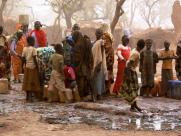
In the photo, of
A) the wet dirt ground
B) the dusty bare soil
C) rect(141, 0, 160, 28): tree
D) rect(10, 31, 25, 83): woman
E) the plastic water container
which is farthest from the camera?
rect(141, 0, 160, 28): tree

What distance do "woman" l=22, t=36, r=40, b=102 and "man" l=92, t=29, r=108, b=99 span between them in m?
1.42

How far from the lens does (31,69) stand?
423 inches

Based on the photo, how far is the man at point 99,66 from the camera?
10.9 m

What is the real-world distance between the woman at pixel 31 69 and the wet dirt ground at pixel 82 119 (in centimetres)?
41

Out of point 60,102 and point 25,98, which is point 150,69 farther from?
point 25,98

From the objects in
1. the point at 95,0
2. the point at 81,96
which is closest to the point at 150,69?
the point at 81,96

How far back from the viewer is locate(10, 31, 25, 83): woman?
13281mm

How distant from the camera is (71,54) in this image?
10938 mm

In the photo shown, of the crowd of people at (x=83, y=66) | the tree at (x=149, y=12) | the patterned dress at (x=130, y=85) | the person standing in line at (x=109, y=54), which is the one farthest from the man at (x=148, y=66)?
the tree at (x=149, y=12)

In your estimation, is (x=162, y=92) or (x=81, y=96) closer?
(x=81, y=96)

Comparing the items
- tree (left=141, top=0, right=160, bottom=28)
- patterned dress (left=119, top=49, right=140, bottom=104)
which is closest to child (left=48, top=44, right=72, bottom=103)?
patterned dress (left=119, top=49, right=140, bottom=104)

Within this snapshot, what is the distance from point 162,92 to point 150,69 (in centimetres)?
91

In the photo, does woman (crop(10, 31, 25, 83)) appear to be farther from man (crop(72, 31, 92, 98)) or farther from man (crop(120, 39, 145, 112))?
man (crop(120, 39, 145, 112))

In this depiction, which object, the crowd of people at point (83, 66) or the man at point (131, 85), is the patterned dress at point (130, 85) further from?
the crowd of people at point (83, 66)
